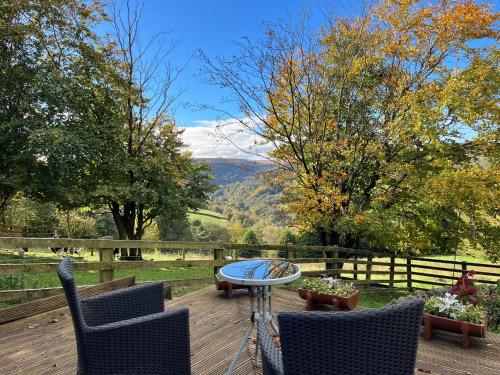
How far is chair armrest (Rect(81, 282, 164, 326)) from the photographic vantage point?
2227 millimetres

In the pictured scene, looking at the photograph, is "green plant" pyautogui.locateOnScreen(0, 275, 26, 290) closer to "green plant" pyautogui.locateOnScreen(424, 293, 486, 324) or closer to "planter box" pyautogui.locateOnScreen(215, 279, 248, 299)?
"planter box" pyautogui.locateOnScreen(215, 279, 248, 299)

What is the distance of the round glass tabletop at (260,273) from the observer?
94.9 inches

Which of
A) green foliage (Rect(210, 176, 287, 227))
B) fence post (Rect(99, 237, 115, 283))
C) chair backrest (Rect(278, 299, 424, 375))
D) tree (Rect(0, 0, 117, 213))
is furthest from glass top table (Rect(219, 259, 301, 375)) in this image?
tree (Rect(0, 0, 117, 213))

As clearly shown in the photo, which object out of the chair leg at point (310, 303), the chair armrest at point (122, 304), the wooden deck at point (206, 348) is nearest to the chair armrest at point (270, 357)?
the chair armrest at point (122, 304)

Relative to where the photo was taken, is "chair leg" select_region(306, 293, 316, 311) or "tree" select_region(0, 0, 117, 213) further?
"tree" select_region(0, 0, 117, 213)

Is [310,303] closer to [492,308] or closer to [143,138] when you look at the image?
[492,308]

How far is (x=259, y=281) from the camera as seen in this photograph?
2381mm

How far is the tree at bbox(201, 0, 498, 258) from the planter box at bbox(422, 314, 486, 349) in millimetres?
3515

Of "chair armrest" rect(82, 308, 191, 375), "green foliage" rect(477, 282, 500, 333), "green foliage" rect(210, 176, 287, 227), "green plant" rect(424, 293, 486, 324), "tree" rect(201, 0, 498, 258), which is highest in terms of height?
"tree" rect(201, 0, 498, 258)

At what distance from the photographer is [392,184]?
25.3ft

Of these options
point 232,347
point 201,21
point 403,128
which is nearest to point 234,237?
point 201,21

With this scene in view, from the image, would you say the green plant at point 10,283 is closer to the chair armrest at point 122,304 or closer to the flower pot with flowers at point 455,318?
the chair armrest at point 122,304

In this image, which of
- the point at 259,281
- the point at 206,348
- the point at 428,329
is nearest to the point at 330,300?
the point at 428,329

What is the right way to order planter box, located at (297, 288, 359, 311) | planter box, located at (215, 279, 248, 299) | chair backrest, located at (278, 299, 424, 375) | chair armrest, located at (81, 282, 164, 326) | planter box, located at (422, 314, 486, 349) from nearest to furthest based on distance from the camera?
chair backrest, located at (278, 299, 424, 375) < chair armrest, located at (81, 282, 164, 326) < planter box, located at (422, 314, 486, 349) < planter box, located at (297, 288, 359, 311) < planter box, located at (215, 279, 248, 299)
